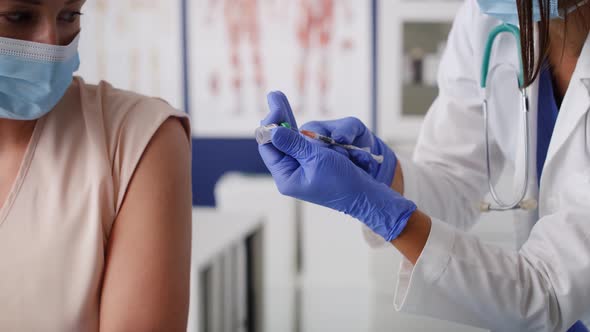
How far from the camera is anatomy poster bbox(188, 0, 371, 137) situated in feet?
12.2

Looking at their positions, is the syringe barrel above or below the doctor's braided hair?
below

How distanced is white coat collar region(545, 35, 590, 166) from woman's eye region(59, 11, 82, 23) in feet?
3.22

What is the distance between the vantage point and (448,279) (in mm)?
1131

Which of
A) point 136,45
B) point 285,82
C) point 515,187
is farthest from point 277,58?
point 515,187

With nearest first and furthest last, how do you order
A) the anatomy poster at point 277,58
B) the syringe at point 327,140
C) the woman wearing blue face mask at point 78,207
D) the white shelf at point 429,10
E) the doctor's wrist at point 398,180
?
1. the woman wearing blue face mask at point 78,207
2. the syringe at point 327,140
3. the doctor's wrist at point 398,180
4. the white shelf at point 429,10
5. the anatomy poster at point 277,58

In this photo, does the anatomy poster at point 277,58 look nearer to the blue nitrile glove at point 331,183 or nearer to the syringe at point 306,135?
the syringe at point 306,135

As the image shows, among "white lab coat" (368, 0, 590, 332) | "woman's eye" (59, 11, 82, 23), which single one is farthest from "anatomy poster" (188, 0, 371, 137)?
"woman's eye" (59, 11, 82, 23)

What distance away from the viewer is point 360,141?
4.53ft

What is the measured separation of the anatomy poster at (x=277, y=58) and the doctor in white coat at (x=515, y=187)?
2.25 m

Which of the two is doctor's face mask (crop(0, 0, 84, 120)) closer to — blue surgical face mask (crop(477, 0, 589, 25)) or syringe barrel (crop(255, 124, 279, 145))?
syringe barrel (crop(255, 124, 279, 145))

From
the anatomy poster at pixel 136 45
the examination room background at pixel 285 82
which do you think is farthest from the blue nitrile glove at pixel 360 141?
the anatomy poster at pixel 136 45

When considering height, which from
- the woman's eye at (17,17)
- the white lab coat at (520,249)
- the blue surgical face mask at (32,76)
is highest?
the woman's eye at (17,17)

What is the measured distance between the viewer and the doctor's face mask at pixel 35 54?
3.51ft

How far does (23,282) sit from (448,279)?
755 millimetres
